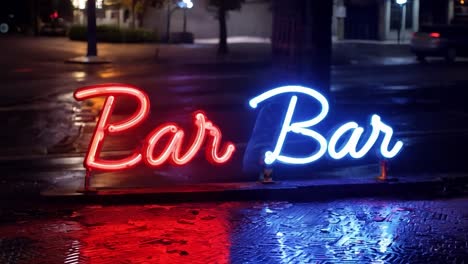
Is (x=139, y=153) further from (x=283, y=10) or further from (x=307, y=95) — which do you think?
(x=283, y=10)

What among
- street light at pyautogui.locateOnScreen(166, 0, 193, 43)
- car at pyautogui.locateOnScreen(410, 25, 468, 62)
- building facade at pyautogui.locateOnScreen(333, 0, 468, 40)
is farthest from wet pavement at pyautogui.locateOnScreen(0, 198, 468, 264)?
building facade at pyautogui.locateOnScreen(333, 0, 468, 40)

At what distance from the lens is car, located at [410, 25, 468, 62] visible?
39.3 metres

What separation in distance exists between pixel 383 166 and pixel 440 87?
50.0ft

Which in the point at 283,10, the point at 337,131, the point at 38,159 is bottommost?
the point at 38,159

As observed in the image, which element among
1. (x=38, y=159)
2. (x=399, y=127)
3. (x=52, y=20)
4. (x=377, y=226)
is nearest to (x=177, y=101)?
(x=399, y=127)

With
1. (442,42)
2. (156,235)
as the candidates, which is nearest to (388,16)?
(442,42)

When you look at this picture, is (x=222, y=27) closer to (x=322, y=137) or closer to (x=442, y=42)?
(x=442, y=42)

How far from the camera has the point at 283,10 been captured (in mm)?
11812

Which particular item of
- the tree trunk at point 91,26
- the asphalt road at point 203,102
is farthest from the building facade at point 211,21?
the tree trunk at point 91,26

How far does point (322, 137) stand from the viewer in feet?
34.3

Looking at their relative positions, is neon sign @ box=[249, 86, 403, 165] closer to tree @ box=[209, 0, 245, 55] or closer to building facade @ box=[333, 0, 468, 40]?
tree @ box=[209, 0, 245, 55]

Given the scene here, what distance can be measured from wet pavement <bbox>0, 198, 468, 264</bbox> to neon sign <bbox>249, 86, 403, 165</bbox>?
72 cm

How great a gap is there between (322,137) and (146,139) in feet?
7.37

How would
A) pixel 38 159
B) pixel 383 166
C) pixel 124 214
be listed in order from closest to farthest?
pixel 124 214
pixel 383 166
pixel 38 159
